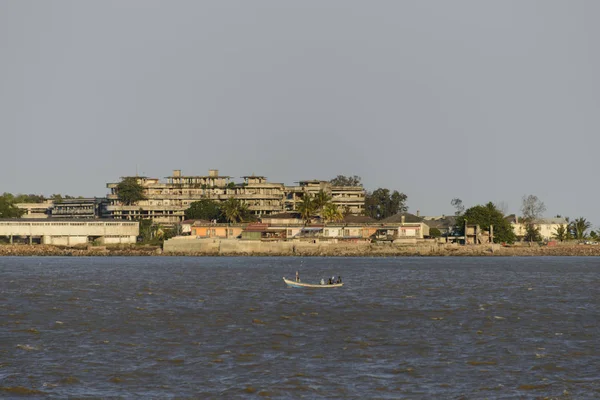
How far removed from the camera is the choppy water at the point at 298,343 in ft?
113

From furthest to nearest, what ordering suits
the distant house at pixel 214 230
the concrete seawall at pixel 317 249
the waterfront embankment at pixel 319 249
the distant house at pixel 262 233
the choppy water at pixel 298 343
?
the distant house at pixel 214 230
the distant house at pixel 262 233
the concrete seawall at pixel 317 249
the waterfront embankment at pixel 319 249
the choppy water at pixel 298 343

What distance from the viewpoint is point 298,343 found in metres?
45.5

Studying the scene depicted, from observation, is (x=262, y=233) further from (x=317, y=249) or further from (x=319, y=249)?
(x=319, y=249)

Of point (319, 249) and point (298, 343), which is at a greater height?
point (319, 249)

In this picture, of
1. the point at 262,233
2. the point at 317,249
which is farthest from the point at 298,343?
the point at 262,233

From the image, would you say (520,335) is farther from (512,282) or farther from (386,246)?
(386,246)

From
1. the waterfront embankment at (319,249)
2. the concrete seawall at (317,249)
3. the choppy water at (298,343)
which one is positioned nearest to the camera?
the choppy water at (298,343)

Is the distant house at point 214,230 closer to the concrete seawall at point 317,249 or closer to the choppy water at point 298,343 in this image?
the concrete seawall at point 317,249

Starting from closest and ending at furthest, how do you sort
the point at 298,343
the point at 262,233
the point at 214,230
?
1. the point at 298,343
2. the point at 262,233
3. the point at 214,230

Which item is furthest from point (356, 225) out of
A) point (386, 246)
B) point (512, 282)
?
point (512, 282)

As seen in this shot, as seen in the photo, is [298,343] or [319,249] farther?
[319,249]

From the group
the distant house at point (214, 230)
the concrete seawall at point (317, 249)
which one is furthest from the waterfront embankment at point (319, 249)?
the distant house at point (214, 230)

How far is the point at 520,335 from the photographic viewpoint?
4934cm

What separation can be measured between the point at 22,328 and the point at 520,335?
30348mm
